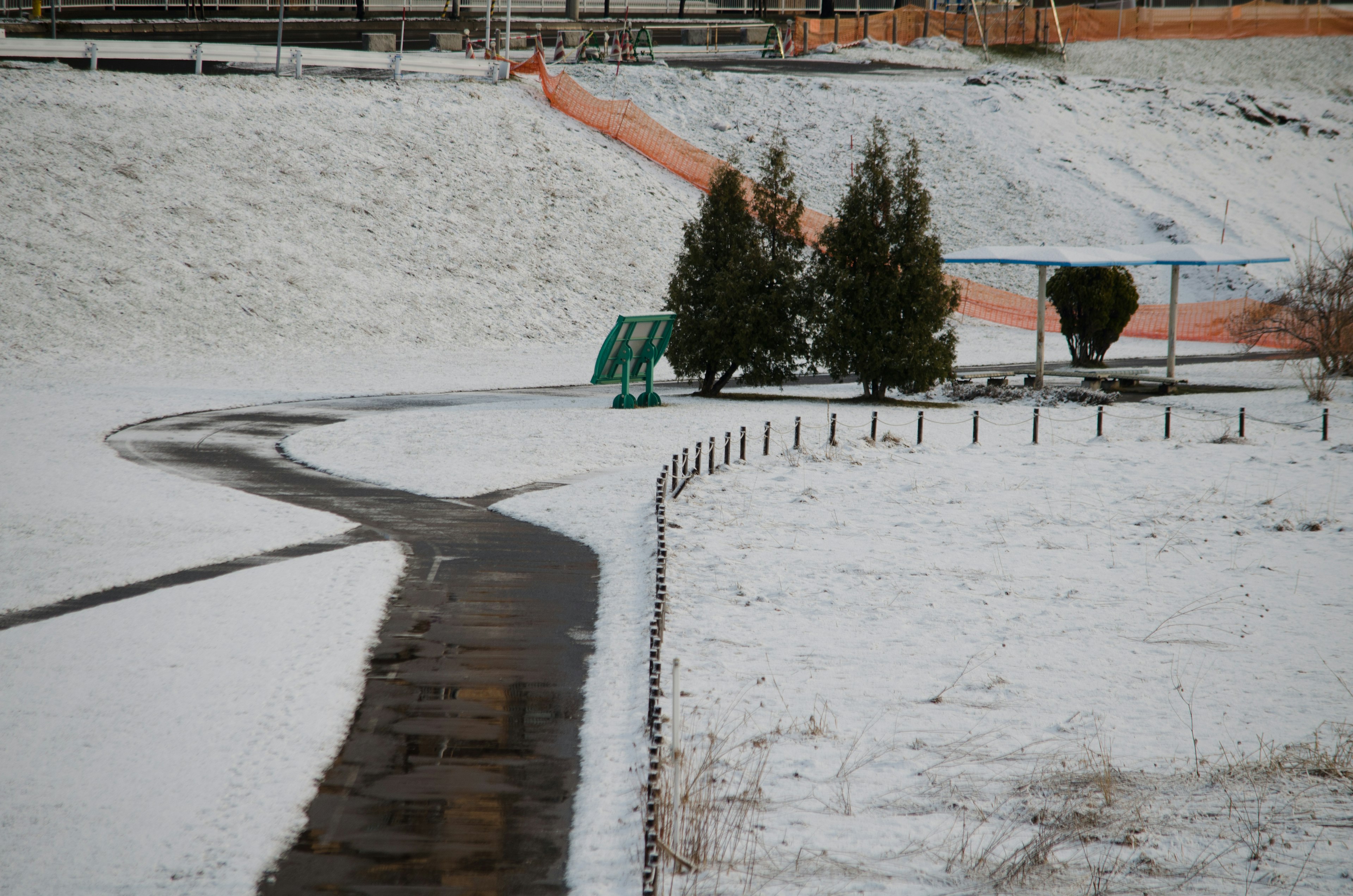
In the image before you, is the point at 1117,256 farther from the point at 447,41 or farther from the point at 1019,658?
the point at 447,41

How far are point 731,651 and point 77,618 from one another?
15.5 ft

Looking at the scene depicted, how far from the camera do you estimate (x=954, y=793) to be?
5754mm

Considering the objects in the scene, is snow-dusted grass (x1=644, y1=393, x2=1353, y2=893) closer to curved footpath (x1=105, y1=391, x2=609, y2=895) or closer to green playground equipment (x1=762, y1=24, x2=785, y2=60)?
curved footpath (x1=105, y1=391, x2=609, y2=895)

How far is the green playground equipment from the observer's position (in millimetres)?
53062

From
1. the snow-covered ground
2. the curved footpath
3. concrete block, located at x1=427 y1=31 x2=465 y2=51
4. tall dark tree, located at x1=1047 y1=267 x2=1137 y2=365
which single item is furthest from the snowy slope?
the curved footpath

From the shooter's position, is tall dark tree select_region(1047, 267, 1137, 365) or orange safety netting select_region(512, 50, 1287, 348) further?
orange safety netting select_region(512, 50, 1287, 348)

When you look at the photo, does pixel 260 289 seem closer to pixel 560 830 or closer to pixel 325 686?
pixel 325 686

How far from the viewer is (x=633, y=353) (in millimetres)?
19641

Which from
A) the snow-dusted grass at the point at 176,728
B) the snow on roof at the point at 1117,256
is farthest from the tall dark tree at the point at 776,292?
the snow-dusted grass at the point at 176,728

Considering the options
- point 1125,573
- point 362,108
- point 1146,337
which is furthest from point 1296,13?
point 1125,573

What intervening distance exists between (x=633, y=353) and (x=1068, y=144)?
114 feet

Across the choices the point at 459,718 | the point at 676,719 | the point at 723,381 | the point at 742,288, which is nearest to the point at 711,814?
the point at 676,719

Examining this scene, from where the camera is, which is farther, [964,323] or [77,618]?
[964,323]

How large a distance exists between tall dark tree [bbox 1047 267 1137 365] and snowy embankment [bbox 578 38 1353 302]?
14646 mm
